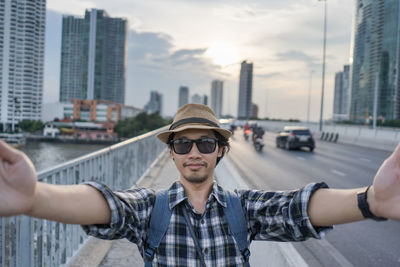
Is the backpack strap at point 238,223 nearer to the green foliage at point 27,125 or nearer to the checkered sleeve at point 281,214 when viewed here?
the checkered sleeve at point 281,214

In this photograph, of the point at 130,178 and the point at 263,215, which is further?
the point at 130,178

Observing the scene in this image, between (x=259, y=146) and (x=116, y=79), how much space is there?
A: 390 feet

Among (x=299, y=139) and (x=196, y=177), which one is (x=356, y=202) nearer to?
(x=196, y=177)

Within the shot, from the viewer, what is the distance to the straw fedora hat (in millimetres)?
2068

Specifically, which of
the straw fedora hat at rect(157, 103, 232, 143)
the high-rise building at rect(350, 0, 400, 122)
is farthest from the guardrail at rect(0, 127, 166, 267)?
the high-rise building at rect(350, 0, 400, 122)

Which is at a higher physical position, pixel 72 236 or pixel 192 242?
pixel 192 242

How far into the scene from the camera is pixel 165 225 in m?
1.83

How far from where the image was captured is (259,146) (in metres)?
21.9

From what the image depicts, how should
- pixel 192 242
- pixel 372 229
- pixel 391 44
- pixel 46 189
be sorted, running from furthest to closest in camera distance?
pixel 391 44, pixel 372 229, pixel 192 242, pixel 46 189

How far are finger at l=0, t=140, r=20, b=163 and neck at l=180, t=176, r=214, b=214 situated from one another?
975 mm

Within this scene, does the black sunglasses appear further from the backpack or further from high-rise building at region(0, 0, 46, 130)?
high-rise building at region(0, 0, 46, 130)

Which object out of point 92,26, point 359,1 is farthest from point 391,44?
point 92,26

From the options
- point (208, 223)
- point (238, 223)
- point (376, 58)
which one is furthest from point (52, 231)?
point (376, 58)

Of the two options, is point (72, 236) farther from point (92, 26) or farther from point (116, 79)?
point (116, 79)
